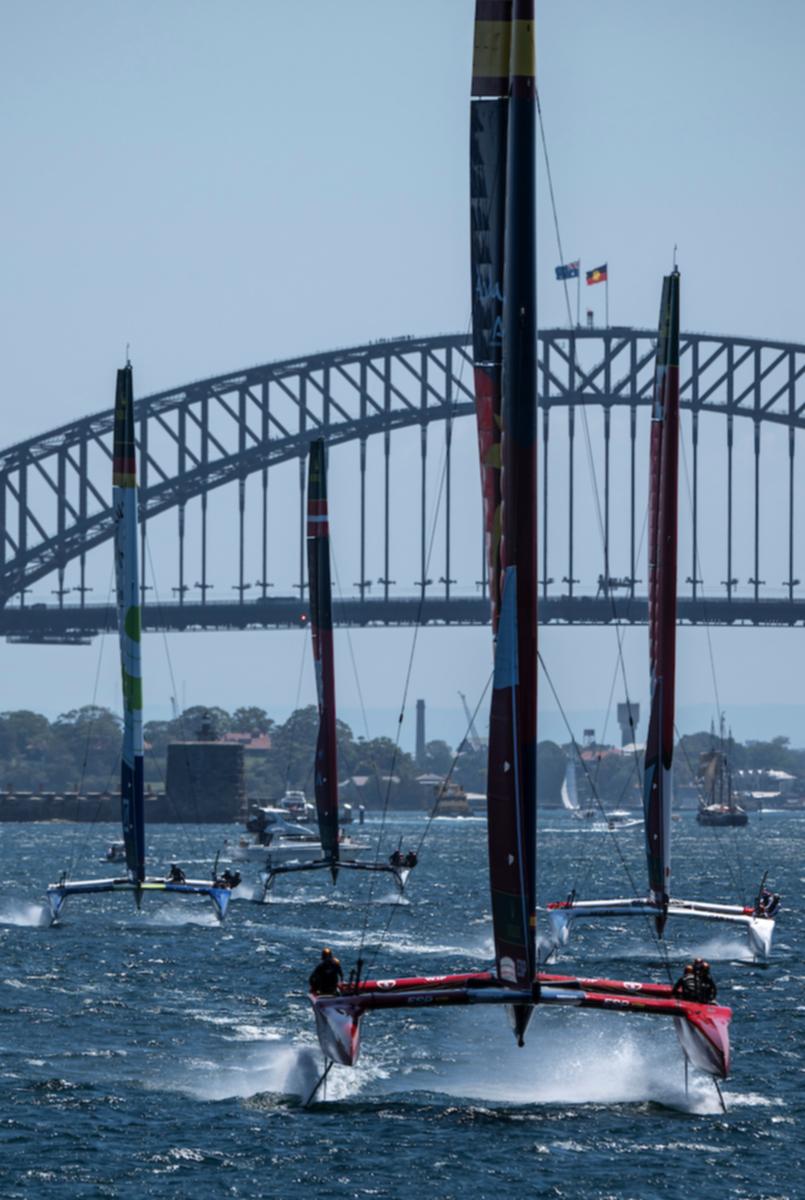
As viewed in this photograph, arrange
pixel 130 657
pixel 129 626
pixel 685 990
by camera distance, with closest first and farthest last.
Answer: pixel 685 990 < pixel 129 626 < pixel 130 657

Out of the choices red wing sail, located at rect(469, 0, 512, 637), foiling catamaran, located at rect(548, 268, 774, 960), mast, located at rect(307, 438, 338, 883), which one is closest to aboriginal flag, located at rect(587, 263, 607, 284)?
mast, located at rect(307, 438, 338, 883)

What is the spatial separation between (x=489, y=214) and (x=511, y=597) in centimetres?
439

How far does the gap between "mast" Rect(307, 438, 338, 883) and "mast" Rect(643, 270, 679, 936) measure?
674 inches

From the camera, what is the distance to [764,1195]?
22250 millimetres

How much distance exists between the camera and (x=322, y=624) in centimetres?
5725

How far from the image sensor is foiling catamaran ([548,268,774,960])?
38.2m

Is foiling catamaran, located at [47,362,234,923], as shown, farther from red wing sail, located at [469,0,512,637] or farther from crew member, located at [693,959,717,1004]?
red wing sail, located at [469,0,512,637]

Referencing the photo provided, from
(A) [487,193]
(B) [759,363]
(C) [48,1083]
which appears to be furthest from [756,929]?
(B) [759,363]

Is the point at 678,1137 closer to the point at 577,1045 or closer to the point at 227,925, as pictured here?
the point at 577,1045

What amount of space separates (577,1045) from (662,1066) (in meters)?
2.39

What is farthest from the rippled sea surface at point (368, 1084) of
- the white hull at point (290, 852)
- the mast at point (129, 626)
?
the white hull at point (290, 852)

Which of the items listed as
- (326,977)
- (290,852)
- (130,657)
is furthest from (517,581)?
(290,852)

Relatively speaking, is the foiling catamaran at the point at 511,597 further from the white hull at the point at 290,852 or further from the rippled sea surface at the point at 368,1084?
the white hull at the point at 290,852

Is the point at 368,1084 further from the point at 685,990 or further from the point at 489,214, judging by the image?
the point at 489,214
